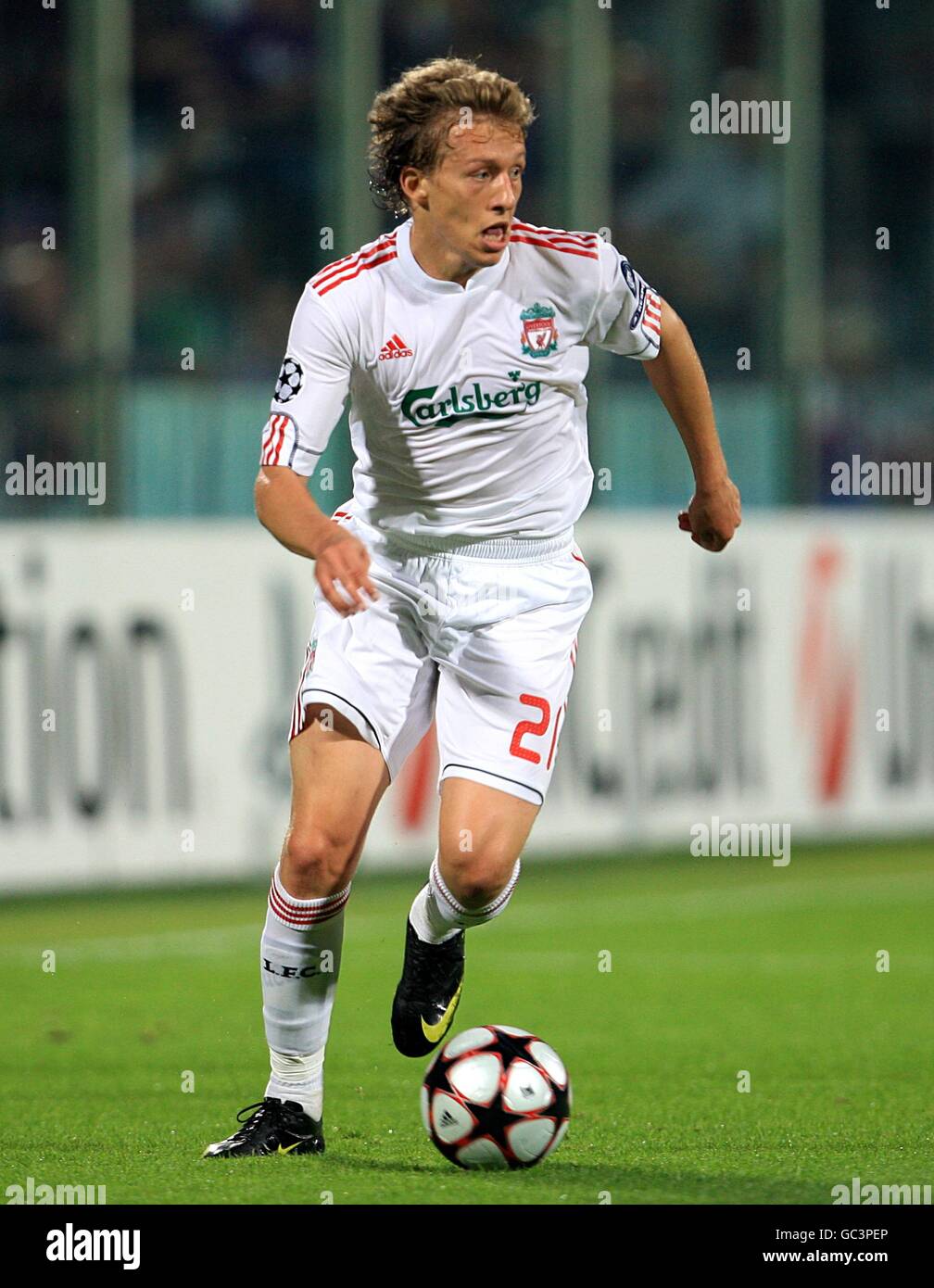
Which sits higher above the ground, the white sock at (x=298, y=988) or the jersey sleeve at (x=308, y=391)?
the jersey sleeve at (x=308, y=391)

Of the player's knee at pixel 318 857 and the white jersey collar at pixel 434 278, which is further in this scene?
the white jersey collar at pixel 434 278

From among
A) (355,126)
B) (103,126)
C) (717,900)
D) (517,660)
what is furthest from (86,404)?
(517,660)

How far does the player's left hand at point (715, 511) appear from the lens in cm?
586

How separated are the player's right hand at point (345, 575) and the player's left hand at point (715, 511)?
1185 millimetres

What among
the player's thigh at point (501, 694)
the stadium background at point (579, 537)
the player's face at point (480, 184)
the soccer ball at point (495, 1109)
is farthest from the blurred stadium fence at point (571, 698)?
the player's face at point (480, 184)

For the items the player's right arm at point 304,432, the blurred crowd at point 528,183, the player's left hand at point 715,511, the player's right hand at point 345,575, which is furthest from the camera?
the blurred crowd at point 528,183

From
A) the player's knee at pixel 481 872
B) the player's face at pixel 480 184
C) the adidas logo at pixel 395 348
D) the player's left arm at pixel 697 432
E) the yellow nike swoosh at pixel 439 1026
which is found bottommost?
the yellow nike swoosh at pixel 439 1026

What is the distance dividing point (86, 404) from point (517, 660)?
266 inches

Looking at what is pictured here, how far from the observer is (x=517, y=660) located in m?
5.78

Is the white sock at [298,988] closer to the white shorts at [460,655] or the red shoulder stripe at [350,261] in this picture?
the white shorts at [460,655]

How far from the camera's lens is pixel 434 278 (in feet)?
18.2

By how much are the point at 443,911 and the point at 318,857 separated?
1.86ft

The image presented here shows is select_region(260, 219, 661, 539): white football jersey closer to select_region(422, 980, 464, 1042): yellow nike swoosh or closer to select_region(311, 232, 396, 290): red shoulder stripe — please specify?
select_region(311, 232, 396, 290): red shoulder stripe

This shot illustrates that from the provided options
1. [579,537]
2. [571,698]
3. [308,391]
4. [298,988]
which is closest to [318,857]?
[298,988]
